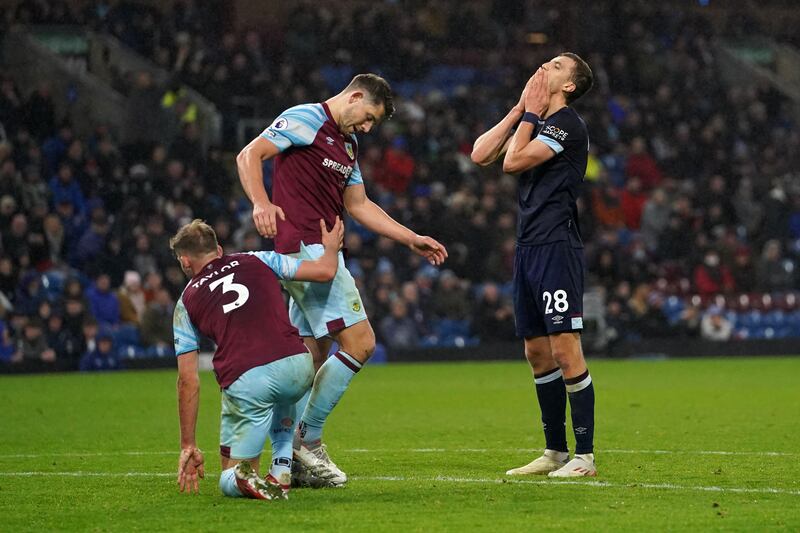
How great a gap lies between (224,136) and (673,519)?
20033 mm

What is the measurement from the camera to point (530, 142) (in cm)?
791

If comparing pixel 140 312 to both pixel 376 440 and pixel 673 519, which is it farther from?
pixel 673 519

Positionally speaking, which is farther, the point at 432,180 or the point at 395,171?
the point at 432,180

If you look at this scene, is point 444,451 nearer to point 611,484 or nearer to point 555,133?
point 611,484

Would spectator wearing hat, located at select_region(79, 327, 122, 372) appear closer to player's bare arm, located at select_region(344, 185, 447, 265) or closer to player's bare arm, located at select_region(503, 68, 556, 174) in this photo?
player's bare arm, located at select_region(344, 185, 447, 265)

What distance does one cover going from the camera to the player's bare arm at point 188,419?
6.72 m

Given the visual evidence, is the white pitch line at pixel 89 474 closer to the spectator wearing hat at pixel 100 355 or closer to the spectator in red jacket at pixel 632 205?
the spectator wearing hat at pixel 100 355

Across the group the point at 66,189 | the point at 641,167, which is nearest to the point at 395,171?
the point at 641,167

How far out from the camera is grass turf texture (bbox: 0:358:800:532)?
20.3ft

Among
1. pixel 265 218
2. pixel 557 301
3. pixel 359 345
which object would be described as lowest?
pixel 359 345

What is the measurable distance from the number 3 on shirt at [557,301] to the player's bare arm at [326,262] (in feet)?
4.44

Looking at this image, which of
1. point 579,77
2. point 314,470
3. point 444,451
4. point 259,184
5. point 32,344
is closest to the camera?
point 259,184

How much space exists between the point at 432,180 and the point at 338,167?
17.6 m

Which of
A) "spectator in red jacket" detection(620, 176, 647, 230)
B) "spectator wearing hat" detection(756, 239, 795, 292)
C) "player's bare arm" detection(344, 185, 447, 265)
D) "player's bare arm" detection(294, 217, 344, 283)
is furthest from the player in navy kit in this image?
"spectator in red jacket" detection(620, 176, 647, 230)
